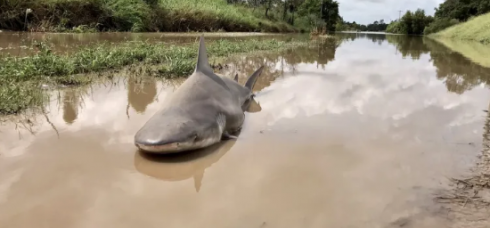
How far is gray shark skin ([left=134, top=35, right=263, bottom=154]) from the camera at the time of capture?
3.10m

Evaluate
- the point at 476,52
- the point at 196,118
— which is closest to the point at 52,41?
the point at 196,118

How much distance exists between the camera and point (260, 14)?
143 feet

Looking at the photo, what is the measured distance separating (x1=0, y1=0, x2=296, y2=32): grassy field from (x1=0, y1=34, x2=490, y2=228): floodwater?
38.5ft

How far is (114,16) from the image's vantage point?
63.9ft

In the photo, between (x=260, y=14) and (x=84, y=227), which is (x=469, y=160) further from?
(x=260, y=14)

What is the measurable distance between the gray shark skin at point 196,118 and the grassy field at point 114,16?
1172 centimetres

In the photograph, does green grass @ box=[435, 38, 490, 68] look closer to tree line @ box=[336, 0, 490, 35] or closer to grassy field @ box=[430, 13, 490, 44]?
grassy field @ box=[430, 13, 490, 44]

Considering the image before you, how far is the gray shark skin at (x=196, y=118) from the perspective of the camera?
10.2 ft

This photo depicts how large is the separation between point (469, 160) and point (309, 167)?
4.87 feet

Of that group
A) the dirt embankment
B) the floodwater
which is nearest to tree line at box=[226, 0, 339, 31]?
the floodwater

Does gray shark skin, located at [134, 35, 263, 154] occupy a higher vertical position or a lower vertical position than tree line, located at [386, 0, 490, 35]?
lower

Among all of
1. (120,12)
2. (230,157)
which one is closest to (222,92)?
(230,157)

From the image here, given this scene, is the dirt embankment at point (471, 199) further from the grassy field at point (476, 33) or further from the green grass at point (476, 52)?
the grassy field at point (476, 33)

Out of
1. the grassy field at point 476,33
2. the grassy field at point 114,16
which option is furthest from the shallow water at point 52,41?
the grassy field at point 476,33
